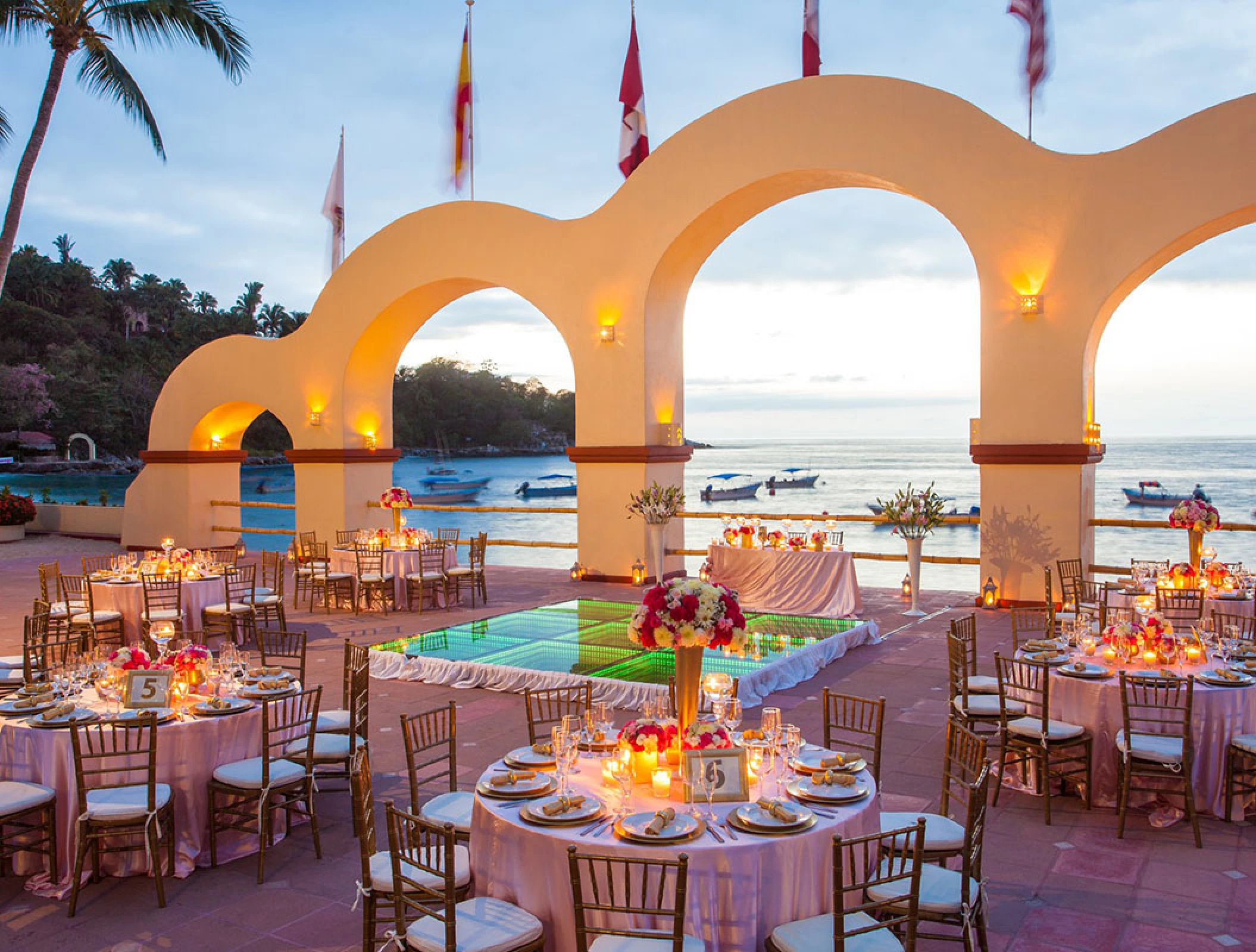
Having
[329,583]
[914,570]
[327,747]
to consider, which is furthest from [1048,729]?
[329,583]

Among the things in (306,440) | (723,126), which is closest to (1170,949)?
(723,126)

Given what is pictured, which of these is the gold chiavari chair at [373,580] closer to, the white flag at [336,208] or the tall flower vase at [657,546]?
the tall flower vase at [657,546]

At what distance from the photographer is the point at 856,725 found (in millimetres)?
7672

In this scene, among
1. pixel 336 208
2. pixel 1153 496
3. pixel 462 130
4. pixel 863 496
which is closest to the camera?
pixel 462 130

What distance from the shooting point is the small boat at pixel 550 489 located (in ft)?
170

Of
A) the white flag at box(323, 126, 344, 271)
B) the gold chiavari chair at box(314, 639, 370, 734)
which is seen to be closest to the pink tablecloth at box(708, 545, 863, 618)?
the gold chiavari chair at box(314, 639, 370, 734)

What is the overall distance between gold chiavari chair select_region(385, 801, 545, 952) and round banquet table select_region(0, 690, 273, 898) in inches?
80.2

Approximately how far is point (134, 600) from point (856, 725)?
808 centimetres

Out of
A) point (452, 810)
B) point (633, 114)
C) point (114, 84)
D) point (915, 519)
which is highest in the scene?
point (633, 114)

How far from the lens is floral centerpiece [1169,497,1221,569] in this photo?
9883mm

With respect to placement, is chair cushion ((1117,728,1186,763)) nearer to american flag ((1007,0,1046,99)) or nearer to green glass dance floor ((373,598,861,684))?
green glass dance floor ((373,598,861,684))

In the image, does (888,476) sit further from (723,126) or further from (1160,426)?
(723,126)

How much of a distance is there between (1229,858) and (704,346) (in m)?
47.3

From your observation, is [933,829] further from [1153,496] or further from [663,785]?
[1153,496]
